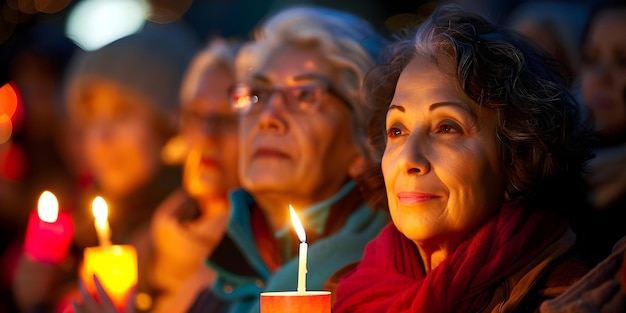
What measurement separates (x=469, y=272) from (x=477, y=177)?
0.93ft

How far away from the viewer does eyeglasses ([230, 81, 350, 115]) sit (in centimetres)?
392

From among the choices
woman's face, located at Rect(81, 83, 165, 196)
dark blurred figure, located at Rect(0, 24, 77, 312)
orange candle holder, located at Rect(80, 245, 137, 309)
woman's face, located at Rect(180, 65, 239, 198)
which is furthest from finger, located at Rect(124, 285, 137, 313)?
dark blurred figure, located at Rect(0, 24, 77, 312)

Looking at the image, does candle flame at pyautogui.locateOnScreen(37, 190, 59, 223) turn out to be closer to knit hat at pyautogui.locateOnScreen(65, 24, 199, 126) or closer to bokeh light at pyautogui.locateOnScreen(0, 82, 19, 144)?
knit hat at pyautogui.locateOnScreen(65, 24, 199, 126)

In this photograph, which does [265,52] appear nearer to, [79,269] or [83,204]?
[79,269]

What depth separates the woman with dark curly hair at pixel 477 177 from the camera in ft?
8.71

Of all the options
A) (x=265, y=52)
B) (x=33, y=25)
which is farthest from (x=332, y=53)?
(x=33, y=25)

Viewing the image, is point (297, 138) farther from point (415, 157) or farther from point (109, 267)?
point (415, 157)

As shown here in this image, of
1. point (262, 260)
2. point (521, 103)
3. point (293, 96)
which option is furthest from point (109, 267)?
point (521, 103)

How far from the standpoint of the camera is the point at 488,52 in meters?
2.82

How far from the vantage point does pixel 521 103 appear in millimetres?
2768

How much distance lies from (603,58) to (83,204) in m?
3.41

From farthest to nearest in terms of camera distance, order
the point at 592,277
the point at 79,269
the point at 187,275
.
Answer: the point at 79,269 < the point at 187,275 < the point at 592,277

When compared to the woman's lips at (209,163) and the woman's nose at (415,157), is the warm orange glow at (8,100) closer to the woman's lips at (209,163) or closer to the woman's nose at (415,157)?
the woman's lips at (209,163)

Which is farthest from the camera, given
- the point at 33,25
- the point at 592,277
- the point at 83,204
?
the point at 33,25
